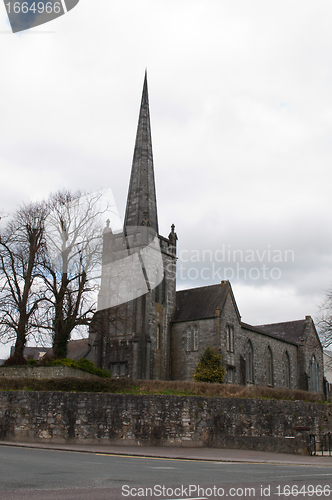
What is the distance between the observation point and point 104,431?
21.3 meters

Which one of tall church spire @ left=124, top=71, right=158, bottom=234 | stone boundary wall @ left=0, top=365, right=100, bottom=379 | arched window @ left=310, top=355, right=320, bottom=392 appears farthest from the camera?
arched window @ left=310, top=355, right=320, bottom=392

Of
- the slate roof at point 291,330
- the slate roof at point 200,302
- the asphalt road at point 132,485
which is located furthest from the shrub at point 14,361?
the slate roof at point 291,330

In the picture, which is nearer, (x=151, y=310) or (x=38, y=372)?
(x=38, y=372)

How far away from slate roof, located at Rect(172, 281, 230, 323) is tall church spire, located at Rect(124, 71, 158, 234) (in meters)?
7.15

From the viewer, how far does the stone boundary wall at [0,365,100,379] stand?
26203 millimetres

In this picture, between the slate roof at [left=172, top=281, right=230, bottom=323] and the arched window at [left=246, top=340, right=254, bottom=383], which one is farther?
the arched window at [left=246, top=340, right=254, bottom=383]

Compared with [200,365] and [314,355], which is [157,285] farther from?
[314,355]

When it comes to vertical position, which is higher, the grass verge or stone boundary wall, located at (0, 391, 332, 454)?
the grass verge

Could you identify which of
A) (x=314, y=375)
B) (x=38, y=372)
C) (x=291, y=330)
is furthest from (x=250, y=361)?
(x=38, y=372)

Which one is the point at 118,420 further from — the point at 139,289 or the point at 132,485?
the point at 139,289

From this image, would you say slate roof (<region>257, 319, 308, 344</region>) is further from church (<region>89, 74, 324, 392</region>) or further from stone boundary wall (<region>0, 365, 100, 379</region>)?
stone boundary wall (<region>0, 365, 100, 379</region>)

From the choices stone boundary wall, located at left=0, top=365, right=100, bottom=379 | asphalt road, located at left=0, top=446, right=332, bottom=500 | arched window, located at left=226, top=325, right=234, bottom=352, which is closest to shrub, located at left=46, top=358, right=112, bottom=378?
stone boundary wall, located at left=0, top=365, right=100, bottom=379

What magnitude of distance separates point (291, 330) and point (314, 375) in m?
5.97

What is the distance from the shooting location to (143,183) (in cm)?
4225
